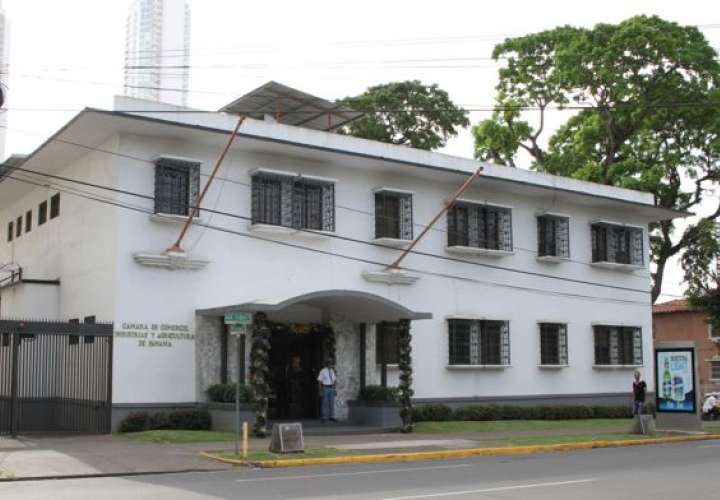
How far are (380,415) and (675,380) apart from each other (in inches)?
348

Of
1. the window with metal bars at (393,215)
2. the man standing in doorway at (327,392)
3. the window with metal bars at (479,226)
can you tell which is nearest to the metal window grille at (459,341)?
the window with metal bars at (479,226)

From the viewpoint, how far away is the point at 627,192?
1351 inches

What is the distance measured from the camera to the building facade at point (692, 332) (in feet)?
180

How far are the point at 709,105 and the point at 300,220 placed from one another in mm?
20277

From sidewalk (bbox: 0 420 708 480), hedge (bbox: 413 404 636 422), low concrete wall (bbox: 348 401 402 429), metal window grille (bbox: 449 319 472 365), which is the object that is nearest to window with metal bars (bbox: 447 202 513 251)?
metal window grille (bbox: 449 319 472 365)

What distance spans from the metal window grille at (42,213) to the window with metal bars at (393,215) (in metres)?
10.3

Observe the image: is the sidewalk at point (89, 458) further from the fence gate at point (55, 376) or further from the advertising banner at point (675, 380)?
the advertising banner at point (675, 380)

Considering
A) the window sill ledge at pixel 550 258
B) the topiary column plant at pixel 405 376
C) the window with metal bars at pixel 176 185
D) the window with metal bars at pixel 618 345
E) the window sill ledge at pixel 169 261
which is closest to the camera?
the window sill ledge at pixel 169 261

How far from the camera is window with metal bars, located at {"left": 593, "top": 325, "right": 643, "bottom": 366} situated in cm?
3294

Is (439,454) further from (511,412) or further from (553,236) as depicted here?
(553,236)

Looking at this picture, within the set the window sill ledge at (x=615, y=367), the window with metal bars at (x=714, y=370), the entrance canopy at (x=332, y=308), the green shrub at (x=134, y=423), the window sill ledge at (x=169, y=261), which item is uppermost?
the window sill ledge at (x=169, y=261)

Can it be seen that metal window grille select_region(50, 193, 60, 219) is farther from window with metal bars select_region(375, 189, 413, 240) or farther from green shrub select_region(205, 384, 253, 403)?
window with metal bars select_region(375, 189, 413, 240)

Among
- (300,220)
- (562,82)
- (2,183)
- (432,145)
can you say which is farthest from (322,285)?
(432,145)

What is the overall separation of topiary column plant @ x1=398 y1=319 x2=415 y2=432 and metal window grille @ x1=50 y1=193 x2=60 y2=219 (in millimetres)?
10932
